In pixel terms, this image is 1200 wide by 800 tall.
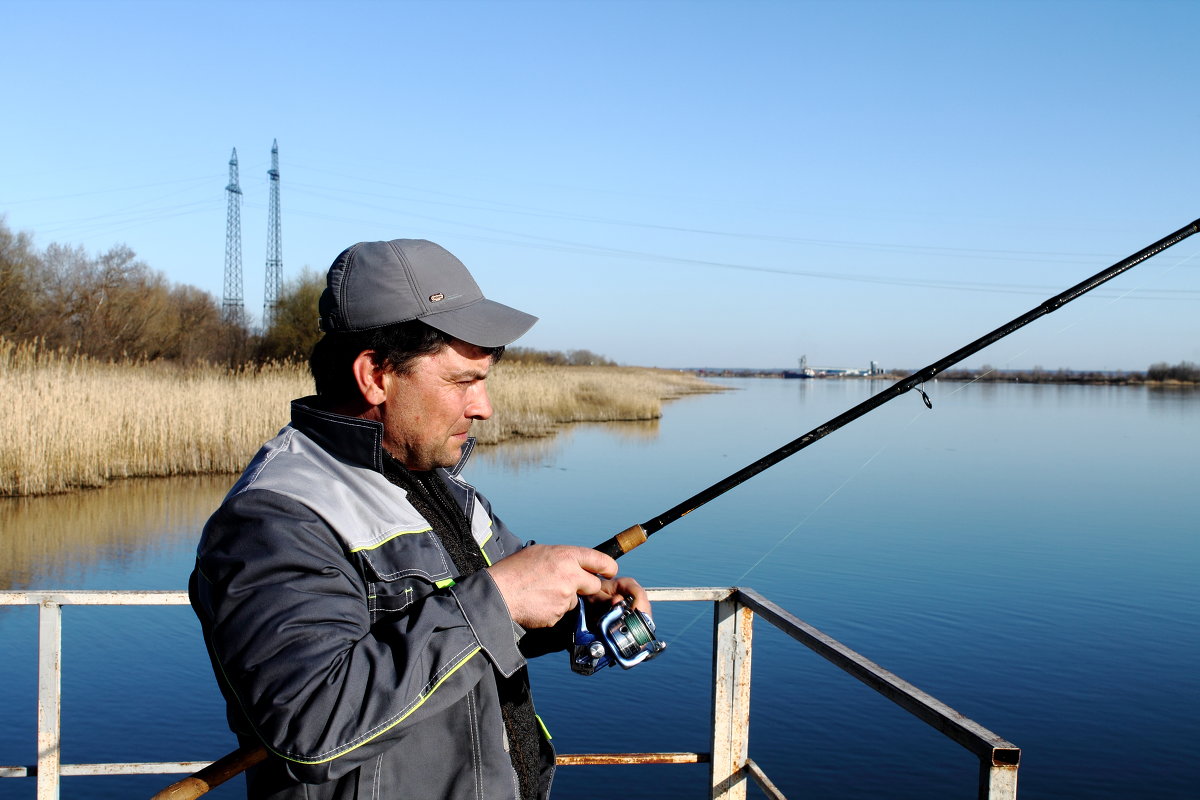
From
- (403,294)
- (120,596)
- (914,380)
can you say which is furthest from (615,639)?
(120,596)

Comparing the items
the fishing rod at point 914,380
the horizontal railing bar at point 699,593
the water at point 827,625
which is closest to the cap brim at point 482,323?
the fishing rod at point 914,380

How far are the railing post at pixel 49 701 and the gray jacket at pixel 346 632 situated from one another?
140 centimetres

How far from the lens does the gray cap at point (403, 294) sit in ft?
5.10

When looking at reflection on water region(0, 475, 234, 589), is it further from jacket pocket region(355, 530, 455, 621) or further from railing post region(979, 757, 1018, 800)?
railing post region(979, 757, 1018, 800)

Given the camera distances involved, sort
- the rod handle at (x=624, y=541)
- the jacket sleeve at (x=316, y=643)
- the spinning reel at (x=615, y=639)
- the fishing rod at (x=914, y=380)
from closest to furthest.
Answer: the jacket sleeve at (x=316, y=643) → the spinning reel at (x=615, y=639) → the rod handle at (x=624, y=541) → the fishing rod at (x=914, y=380)

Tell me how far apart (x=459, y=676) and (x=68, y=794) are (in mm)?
4865

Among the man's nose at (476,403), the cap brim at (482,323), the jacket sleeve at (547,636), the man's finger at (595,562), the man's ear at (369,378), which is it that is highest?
the cap brim at (482,323)

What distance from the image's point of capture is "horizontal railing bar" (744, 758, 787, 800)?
2.46 meters

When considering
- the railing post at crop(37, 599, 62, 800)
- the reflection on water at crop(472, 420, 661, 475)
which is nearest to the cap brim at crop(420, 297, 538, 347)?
the railing post at crop(37, 599, 62, 800)

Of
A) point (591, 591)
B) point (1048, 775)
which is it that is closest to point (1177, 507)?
point (1048, 775)

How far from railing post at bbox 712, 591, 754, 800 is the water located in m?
2.90

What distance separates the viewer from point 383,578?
1.44 m

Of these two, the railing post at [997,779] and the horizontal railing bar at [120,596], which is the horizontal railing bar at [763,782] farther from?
the railing post at [997,779]

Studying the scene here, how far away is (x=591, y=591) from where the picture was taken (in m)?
1.58
